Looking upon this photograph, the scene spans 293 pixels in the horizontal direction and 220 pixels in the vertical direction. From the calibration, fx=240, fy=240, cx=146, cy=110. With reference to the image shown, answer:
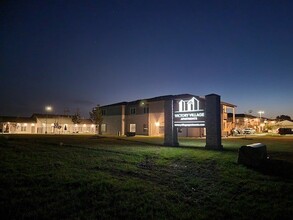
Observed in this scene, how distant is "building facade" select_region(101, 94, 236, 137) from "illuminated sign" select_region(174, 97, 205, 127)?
1829cm

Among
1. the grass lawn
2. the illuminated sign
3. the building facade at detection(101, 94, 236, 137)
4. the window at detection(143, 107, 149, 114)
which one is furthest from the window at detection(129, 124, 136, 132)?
the grass lawn

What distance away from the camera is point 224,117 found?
1895 inches

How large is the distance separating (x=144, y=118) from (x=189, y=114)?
2562 cm

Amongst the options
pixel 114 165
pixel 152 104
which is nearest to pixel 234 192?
pixel 114 165

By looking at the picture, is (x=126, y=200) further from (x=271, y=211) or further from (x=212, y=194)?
(x=271, y=211)

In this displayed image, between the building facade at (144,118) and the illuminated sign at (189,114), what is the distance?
1829 cm

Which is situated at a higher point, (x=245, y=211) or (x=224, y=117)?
(x=224, y=117)

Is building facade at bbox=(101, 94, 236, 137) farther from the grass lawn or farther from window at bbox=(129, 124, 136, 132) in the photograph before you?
the grass lawn

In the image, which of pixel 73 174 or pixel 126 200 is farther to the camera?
pixel 73 174

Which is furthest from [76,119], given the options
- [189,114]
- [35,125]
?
[189,114]

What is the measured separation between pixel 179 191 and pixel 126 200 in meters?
2.13

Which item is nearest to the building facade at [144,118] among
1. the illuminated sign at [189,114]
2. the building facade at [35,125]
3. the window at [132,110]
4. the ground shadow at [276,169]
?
the window at [132,110]

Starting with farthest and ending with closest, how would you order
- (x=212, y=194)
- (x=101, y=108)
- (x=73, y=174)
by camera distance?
(x=101, y=108) → (x=73, y=174) → (x=212, y=194)

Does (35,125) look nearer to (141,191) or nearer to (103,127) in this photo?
(103,127)
